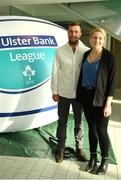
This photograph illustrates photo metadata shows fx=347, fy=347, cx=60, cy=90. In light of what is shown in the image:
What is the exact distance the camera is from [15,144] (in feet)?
12.2

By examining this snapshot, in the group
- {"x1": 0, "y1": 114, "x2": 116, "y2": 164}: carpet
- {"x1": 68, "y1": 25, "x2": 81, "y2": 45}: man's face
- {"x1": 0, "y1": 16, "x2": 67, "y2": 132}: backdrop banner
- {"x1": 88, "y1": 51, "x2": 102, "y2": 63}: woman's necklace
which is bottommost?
{"x1": 0, "y1": 114, "x2": 116, "y2": 164}: carpet

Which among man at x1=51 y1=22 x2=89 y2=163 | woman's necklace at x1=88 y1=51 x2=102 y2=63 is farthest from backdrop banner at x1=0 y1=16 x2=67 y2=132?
woman's necklace at x1=88 y1=51 x2=102 y2=63

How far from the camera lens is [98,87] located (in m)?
2.84

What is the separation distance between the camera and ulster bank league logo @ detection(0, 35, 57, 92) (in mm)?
3598

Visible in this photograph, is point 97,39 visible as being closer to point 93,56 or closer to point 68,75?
point 93,56

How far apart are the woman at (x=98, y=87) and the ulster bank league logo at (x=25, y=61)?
874 mm

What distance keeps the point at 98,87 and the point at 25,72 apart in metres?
1.15

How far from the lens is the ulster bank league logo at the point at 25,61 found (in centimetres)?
360

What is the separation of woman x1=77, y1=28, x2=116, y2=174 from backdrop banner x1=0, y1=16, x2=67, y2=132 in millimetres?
880

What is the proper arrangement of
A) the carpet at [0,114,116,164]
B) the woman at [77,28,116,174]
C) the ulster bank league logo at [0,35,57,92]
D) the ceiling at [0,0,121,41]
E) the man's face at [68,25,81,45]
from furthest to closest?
the ceiling at [0,0,121,41] < the ulster bank league logo at [0,35,57,92] < the carpet at [0,114,116,164] < the man's face at [68,25,81,45] < the woman at [77,28,116,174]

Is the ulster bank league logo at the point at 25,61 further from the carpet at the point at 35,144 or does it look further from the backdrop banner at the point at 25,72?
the carpet at the point at 35,144

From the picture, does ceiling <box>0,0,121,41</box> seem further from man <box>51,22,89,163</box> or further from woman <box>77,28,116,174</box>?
woman <box>77,28,116,174</box>

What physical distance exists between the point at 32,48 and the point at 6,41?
324 millimetres

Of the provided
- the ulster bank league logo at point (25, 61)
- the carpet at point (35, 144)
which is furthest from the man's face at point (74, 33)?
the carpet at point (35, 144)
